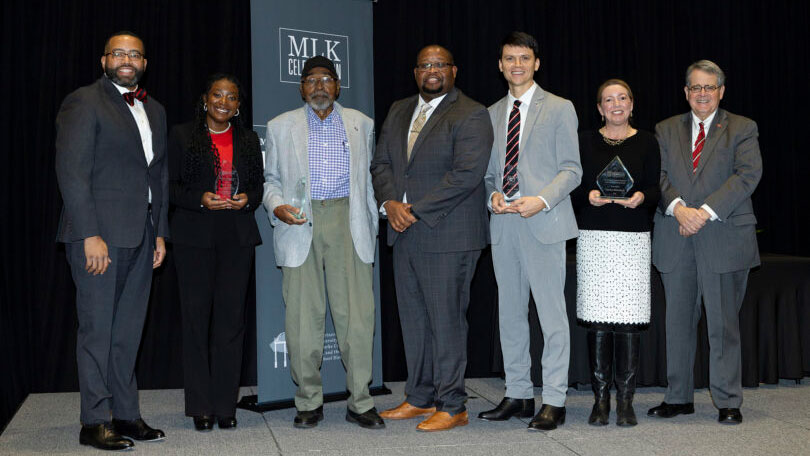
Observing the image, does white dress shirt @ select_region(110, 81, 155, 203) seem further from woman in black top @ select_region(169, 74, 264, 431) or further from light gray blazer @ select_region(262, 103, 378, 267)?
light gray blazer @ select_region(262, 103, 378, 267)

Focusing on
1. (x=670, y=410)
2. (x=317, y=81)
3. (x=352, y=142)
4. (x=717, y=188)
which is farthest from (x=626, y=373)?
(x=317, y=81)

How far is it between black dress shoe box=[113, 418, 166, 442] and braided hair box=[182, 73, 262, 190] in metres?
1.21

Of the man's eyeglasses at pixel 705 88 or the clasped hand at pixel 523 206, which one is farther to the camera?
the man's eyeglasses at pixel 705 88

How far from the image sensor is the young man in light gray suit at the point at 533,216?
3719mm

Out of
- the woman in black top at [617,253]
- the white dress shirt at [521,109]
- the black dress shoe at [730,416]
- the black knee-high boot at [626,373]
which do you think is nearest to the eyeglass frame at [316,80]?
the white dress shirt at [521,109]

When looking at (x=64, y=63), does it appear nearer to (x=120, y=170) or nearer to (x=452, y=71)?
(x=120, y=170)

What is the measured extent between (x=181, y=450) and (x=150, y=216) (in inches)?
44.3

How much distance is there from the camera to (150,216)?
3670 millimetres

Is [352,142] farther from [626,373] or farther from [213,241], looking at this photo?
[626,373]

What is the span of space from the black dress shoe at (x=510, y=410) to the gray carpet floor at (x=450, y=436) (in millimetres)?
58

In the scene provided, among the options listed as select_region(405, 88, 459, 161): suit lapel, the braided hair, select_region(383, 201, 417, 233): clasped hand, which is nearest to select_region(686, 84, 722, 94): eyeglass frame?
select_region(405, 88, 459, 161): suit lapel

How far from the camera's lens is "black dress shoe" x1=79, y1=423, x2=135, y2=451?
3383mm

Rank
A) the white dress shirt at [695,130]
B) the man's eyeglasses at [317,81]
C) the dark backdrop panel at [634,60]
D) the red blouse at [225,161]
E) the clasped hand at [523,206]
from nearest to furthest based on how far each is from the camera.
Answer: the clasped hand at [523,206], the red blouse at [225,161], the man's eyeglasses at [317,81], the white dress shirt at [695,130], the dark backdrop panel at [634,60]

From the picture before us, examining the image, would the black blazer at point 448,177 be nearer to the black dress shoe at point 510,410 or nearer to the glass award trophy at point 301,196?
the glass award trophy at point 301,196
